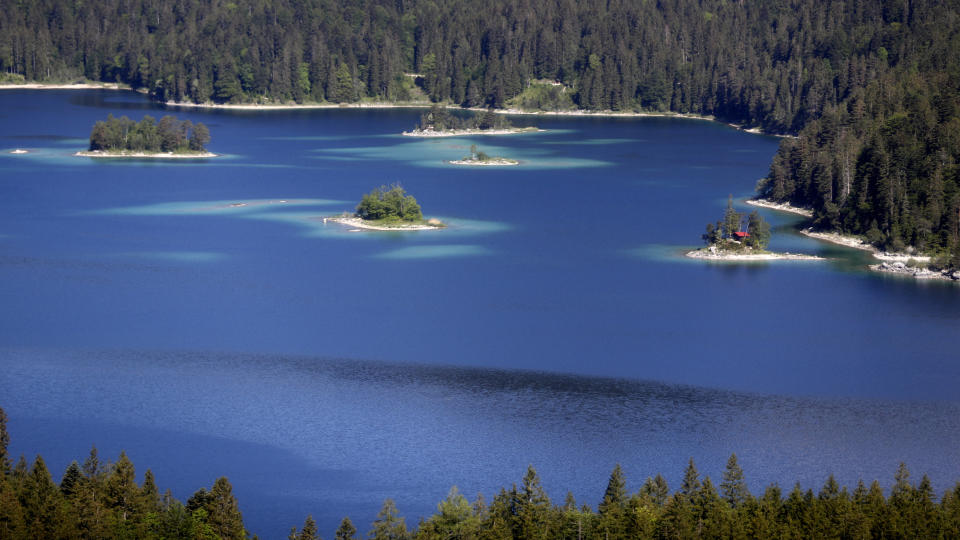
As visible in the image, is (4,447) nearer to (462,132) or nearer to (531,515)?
(531,515)

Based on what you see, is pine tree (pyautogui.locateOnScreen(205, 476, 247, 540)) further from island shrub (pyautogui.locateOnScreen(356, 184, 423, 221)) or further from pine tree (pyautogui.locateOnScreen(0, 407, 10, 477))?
island shrub (pyautogui.locateOnScreen(356, 184, 423, 221))

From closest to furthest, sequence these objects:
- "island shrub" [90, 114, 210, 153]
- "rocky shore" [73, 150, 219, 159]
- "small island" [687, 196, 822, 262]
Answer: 1. "small island" [687, 196, 822, 262]
2. "rocky shore" [73, 150, 219, 159]
3. "island shrub" [90, 114, 210, 153]

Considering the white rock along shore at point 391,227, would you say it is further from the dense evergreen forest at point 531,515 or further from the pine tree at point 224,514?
the pine tree at point 224,514

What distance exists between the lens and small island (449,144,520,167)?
144250 mm

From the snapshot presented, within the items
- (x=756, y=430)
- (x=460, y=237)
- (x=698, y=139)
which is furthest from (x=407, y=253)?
(x=698, y=139)

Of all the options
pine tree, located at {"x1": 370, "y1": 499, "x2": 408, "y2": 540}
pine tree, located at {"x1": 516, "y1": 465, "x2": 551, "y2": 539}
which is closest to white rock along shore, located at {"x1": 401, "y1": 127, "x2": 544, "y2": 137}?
pine tree, located at {"x1": 516, "y1": 465, "x2": 551, "y2": 539}

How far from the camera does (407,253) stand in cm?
9262

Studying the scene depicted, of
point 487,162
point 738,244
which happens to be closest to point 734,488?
point 738,244

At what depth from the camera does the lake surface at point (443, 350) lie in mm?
52250

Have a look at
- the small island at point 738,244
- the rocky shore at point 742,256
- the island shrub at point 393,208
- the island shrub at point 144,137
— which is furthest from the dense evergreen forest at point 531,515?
the island shrub at point 144,137

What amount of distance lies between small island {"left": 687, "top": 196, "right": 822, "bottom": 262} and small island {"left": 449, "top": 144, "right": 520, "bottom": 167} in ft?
174

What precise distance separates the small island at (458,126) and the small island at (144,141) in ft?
121

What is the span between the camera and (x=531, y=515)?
42.2 meters

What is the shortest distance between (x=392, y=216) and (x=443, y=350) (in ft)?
123
